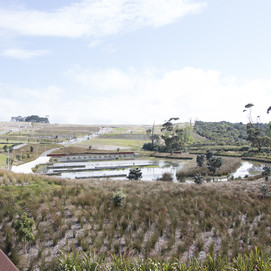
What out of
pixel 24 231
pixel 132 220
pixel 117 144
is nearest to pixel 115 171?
pixel 132 220

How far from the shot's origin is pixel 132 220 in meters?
11.8

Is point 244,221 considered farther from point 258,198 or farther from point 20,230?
point 20,230

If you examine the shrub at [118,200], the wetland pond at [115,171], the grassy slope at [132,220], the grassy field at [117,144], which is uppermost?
the shrub at [118,200]

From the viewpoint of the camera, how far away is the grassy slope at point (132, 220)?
9.78m

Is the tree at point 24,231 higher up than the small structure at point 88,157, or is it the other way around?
the tree at point 24,231

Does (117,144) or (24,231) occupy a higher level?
(24,231)

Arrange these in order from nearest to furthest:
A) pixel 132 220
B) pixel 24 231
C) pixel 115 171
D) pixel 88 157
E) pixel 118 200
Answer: pixel 24 231 → pixel 132 220 → pixel 118 200 → pixel 115 171 → pixel 88 157

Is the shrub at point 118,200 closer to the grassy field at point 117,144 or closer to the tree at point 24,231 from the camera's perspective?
the tree at point 24,231

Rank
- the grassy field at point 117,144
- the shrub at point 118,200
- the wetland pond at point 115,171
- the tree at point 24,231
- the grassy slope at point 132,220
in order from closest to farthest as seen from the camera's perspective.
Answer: the tree at point 24,231, the grassy slope at point 132,220, the shrub at point 118,200, the wetland pond at point 115,171, the grassy field at point 117,144

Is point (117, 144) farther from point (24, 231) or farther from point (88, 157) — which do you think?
point (24, 231)

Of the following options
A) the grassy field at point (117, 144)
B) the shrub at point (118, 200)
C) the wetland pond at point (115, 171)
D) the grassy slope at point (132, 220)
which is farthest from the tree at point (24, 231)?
the grassy field at point (117, 144)

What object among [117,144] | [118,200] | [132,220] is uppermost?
[118,200]

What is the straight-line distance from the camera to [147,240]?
10.4 meters

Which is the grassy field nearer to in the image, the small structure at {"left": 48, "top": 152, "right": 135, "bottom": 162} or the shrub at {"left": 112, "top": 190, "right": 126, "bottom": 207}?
the small structure at {"left": 48, "top": 152, "right": 135, "bottom": 162}
